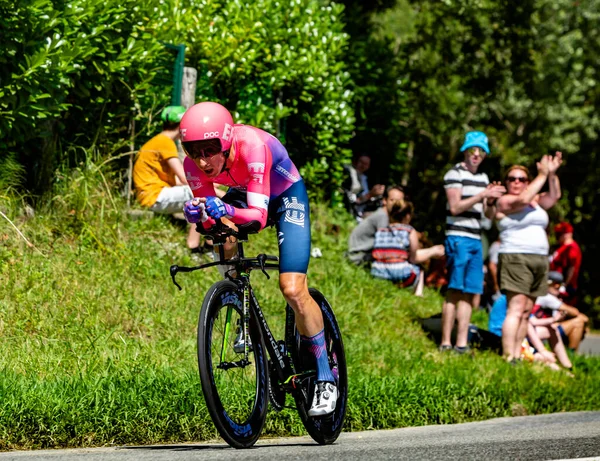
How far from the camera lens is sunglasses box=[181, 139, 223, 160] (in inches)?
236

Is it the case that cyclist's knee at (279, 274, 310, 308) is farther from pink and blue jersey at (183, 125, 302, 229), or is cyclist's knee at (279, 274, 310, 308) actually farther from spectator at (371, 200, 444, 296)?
spectator at (371, 200, 444, 296)

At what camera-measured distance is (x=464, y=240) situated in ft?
36.5

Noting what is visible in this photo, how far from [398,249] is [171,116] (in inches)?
132

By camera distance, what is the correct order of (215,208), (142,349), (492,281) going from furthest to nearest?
(492,281)
(142,349)
(215,208)

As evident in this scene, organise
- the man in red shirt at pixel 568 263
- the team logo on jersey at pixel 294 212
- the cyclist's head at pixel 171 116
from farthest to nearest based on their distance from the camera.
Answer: the man in red shirt at pixel 568 263 → the cyclist's head at pixel 171 116 → the team logo on jersey at pixel 294 212

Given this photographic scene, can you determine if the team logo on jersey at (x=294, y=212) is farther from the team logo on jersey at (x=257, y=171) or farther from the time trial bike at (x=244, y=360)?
the team logo on jersey at (x=257, y=171)

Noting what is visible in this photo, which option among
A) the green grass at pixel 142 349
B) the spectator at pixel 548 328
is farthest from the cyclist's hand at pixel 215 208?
the spectator at pixel 548 328

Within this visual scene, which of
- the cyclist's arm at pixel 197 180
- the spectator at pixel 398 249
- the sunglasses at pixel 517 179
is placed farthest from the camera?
the spectator at pixel 398 249

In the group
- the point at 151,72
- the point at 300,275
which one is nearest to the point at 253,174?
the point at 300,275

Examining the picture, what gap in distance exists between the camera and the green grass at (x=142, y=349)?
22.5ft

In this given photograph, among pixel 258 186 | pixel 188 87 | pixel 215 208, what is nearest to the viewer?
pixel 215 208

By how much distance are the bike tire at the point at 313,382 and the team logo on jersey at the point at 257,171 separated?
1037 mm

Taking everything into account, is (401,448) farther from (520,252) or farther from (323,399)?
(520,252)

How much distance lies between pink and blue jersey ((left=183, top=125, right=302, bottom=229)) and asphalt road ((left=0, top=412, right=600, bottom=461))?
130 cm
